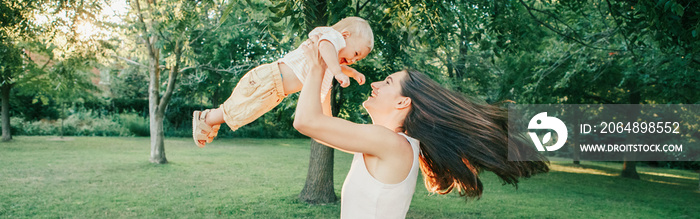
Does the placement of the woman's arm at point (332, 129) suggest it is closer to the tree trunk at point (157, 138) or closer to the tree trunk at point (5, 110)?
the tree trunk at point (157, 138)

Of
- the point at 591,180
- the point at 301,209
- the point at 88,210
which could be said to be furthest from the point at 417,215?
the point at 591,180

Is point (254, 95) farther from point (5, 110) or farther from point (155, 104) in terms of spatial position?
point (5, 110)

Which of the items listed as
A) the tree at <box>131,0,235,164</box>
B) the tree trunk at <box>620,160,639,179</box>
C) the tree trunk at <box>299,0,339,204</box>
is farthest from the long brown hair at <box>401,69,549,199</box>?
the tree trunk at <box>620,160,639,179</box>

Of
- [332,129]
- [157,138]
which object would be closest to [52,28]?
[332,129]

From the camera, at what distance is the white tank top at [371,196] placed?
1.83 m

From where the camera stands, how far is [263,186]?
445 inches

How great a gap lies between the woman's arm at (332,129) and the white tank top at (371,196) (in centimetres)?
11

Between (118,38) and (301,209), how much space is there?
25.8ft

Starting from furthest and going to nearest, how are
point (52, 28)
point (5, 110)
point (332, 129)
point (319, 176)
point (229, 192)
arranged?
point (5, 110) < point (229, 192) < point (319, 176) < point (52, 28) < point (332, 129)

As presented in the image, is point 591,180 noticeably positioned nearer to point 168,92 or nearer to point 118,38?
point 168,92

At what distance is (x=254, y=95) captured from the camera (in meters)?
2.66

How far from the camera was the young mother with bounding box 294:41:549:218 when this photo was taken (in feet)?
5.72

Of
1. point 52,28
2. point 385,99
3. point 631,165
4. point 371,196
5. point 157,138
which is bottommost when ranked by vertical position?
point 631,165

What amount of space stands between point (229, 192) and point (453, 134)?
8.97 metres
